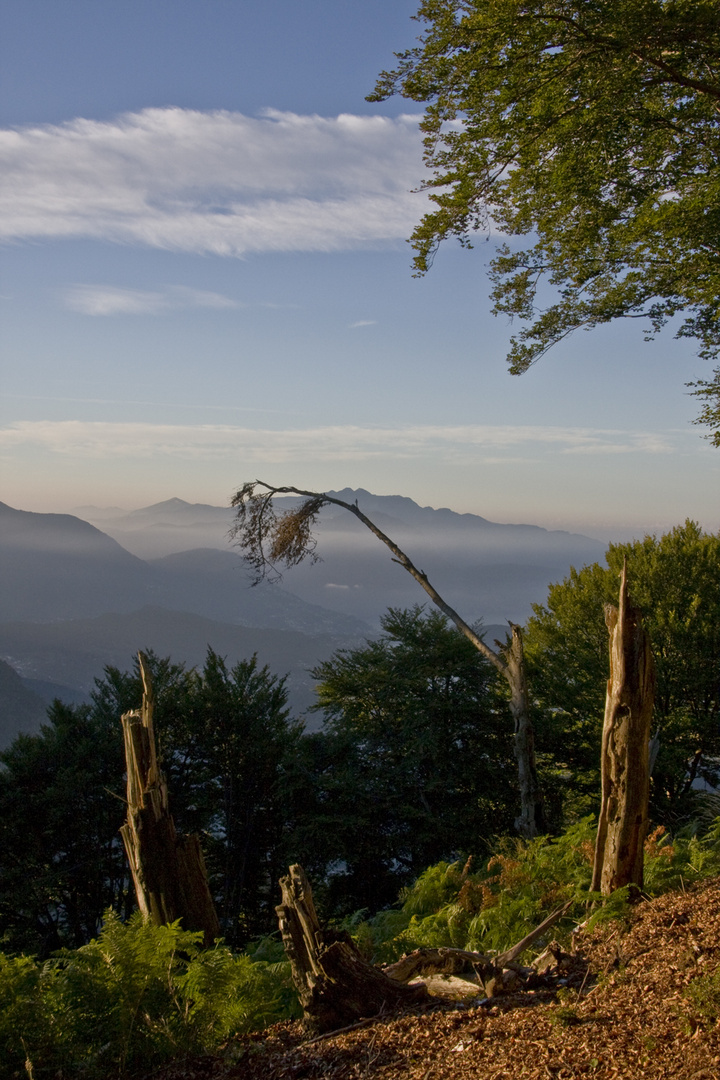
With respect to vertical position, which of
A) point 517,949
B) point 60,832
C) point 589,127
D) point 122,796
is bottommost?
point 60,832

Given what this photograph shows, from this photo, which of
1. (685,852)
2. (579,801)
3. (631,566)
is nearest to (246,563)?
(685,852)

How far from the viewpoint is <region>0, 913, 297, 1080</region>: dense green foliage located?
4109 mm

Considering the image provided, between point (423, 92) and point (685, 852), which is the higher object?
point (423, 92)

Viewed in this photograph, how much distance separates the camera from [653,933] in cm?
446

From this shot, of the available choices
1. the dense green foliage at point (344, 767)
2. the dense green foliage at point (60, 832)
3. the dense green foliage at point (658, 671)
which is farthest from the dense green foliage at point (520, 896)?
the dense green foliage at point (60, 832)

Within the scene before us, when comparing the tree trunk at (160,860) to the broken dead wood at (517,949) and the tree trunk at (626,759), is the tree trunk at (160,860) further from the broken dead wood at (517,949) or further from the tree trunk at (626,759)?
the tree trunk at (626,759)

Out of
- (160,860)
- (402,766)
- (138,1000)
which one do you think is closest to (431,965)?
(138,1000)

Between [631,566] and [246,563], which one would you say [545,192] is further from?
[631,566]

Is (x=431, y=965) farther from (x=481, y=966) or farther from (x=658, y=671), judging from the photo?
(x=658, y=671)

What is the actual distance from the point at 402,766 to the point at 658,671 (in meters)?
10.1

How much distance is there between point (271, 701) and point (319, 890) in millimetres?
6351

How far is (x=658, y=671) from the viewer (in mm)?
24047

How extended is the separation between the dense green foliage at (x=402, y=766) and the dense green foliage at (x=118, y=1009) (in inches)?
598

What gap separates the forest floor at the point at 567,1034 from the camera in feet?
10.9
